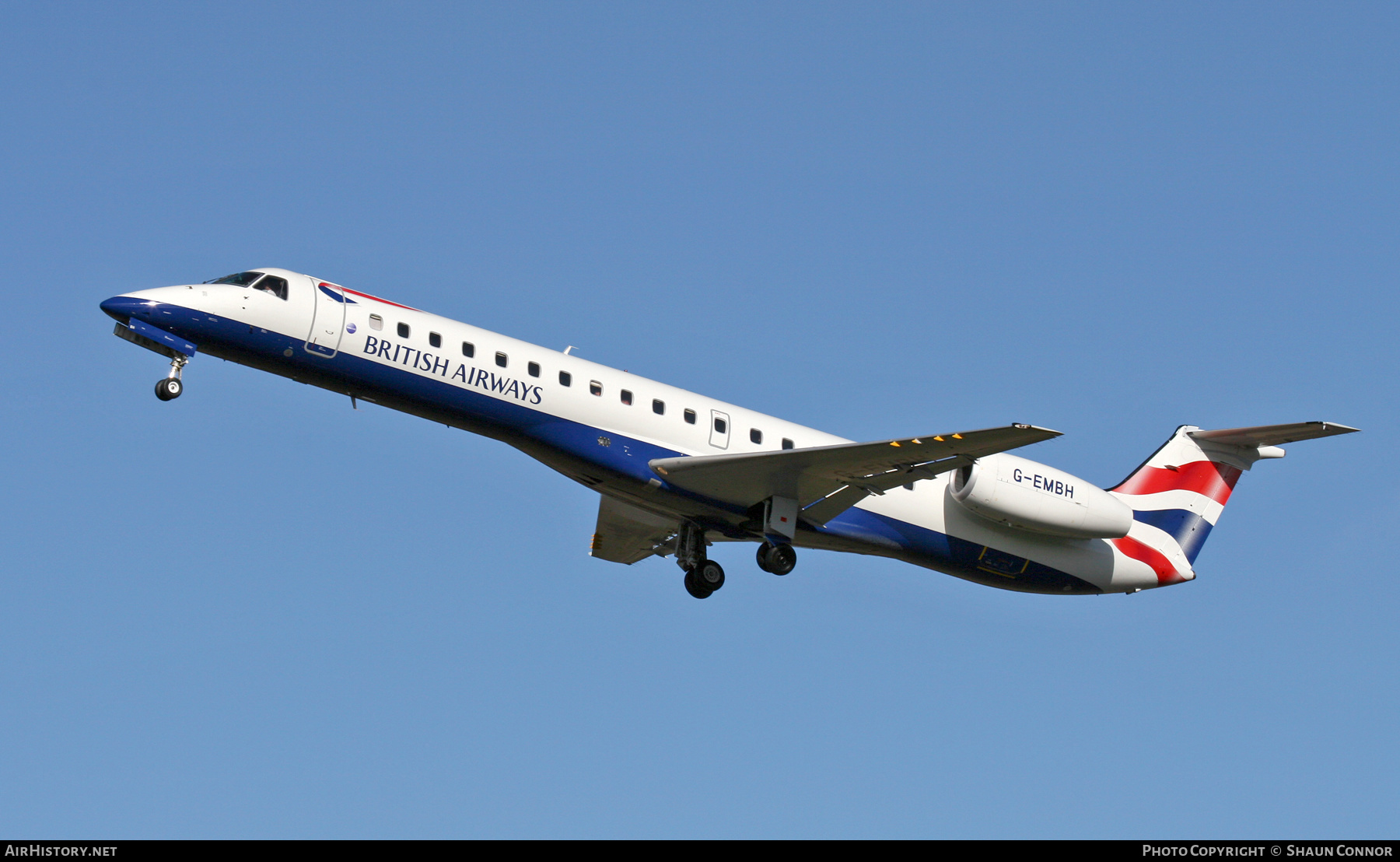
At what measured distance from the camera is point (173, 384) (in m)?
20.8

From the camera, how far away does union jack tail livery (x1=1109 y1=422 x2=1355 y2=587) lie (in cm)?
2680

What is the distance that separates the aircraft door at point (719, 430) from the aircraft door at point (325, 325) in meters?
6.10

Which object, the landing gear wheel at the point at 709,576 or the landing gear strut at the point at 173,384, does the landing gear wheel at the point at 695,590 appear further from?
the landing gear strut at the point at 173,384

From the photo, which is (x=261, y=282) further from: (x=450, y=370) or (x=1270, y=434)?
(x=1270, y=434)

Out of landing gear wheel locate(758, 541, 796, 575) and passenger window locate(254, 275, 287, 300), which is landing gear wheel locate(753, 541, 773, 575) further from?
passenger window locate(254, 275, 287, 300)

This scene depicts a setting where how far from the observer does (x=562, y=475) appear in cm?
2358

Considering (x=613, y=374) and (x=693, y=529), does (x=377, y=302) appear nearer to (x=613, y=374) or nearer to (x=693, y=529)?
(x=613, y=374)

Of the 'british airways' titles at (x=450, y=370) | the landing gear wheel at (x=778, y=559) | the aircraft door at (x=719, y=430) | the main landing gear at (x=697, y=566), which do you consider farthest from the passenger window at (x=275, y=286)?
the landing gear wheel at (x=778, y=559)

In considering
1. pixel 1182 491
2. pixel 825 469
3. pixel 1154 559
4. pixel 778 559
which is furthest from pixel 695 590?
pixel 1182 491

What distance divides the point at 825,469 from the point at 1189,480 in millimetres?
8972

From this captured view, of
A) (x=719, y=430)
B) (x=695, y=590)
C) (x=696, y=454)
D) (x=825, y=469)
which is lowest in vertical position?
(x=695, y=590)

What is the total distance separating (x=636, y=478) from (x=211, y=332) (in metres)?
6.75

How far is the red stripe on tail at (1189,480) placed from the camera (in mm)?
27438

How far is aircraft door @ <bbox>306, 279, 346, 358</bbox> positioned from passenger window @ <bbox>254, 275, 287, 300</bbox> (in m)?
0.43
